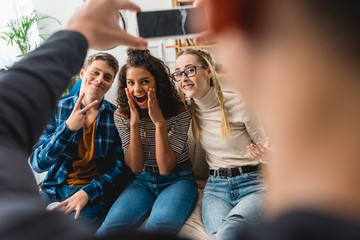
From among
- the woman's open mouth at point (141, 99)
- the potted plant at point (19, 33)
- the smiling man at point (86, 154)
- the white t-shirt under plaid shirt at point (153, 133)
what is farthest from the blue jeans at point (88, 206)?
the potted plant at point (19, 33)

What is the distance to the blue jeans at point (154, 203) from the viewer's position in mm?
1221

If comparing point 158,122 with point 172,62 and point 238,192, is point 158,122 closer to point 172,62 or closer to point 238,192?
point 238,192

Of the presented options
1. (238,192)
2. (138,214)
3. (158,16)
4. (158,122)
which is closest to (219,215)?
(238,192)

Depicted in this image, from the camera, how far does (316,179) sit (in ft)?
0.70

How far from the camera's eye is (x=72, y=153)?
144 centimetres

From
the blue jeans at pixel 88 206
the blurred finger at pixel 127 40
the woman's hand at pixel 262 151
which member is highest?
the blurred finger at pixel 127 40

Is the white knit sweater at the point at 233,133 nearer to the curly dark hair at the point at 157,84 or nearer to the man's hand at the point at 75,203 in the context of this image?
the curly dark hair at the point at 157,84

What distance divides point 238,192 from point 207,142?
35 cm

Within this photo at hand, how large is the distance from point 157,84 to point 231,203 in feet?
2.65

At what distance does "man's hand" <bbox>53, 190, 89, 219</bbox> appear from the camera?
126 centimetres

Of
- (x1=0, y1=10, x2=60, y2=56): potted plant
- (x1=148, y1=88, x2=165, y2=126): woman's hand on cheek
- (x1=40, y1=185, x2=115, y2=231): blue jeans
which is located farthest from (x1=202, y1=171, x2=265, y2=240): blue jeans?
(x1=0, y1=10, x2=60, y2=56): potted plant

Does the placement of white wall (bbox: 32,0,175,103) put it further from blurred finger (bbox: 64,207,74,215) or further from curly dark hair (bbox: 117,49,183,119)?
blurred finger (bbox: 64,207,74,215)

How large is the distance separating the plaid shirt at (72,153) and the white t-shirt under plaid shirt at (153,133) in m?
0.07

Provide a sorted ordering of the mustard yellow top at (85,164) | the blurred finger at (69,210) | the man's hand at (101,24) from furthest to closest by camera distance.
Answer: the mustard yellow top at (85,164) → the blurred finger at (69,210) → the man's hand at (101,24)
